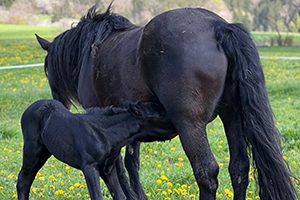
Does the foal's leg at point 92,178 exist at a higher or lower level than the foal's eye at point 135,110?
lower

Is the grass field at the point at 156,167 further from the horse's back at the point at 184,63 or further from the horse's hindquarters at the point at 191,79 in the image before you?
the horse's back at the point at 184,63

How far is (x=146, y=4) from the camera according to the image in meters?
38.2

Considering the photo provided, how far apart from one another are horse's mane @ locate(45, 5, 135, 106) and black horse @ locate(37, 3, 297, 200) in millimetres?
355

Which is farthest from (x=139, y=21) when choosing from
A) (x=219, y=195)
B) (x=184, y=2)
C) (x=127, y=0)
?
(x=219, y=195)

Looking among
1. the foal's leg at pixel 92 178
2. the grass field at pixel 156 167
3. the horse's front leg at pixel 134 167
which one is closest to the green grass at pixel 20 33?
the grass field at pixel 156 167

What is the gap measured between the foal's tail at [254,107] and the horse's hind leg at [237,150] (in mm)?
55

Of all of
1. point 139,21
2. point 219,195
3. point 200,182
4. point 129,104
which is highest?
point 129,104

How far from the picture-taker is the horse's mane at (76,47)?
3.63 m

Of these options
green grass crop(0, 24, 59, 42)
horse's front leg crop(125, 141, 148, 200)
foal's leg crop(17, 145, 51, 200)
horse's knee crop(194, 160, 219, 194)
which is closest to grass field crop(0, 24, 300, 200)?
horse's front leg crop(125, 141, 148, 200)

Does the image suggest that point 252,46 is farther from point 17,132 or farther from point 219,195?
point 17,132

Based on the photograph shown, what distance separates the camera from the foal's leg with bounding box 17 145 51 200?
3.19 metres

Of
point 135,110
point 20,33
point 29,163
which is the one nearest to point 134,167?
point 29,163

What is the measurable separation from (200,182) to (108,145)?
2.34 ft

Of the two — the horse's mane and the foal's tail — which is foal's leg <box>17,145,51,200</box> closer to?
the horse's mane
